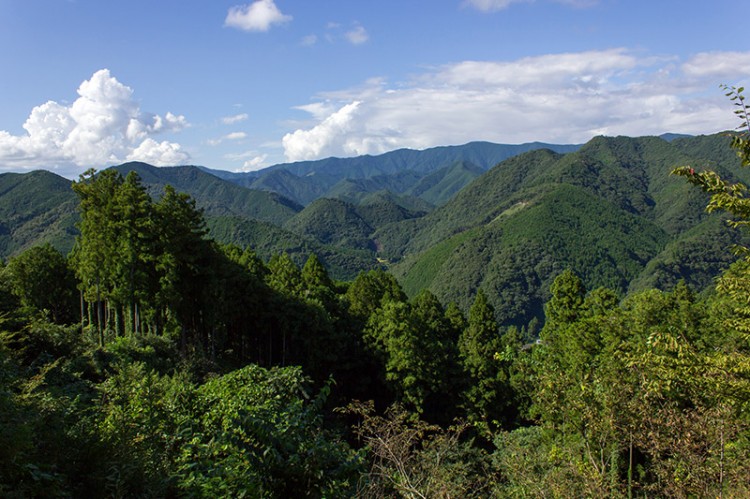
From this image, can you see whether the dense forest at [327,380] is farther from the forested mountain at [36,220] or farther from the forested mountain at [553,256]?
the forested mountain at [36,220]

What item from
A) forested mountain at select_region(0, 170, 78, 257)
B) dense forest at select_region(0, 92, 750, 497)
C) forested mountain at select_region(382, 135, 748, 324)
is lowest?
forested mountain at select_region(382, 135, 748, 324)

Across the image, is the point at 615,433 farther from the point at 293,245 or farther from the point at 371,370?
the point at 293,245

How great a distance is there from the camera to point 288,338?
31.9 meters

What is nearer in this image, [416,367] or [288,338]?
[416,367]

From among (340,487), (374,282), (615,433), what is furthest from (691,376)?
(374,282)

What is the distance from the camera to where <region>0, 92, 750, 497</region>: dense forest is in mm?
6539

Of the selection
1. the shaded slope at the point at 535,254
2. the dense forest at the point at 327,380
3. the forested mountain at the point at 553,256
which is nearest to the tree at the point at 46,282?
the dense forest at the point at 327,380

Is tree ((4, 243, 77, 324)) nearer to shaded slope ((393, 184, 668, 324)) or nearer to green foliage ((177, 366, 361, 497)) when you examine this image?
green foliage ((177, 366, 361, 497))

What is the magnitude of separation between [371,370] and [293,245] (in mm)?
163575

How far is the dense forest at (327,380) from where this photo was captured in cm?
654

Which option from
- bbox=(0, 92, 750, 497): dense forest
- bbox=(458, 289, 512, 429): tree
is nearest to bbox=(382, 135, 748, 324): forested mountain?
bbox=(0, 92, 750, 497): dense forest

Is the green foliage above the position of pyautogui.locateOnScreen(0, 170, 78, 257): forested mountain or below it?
below

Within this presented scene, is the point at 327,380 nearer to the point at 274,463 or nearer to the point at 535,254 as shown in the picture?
the point at 274,463

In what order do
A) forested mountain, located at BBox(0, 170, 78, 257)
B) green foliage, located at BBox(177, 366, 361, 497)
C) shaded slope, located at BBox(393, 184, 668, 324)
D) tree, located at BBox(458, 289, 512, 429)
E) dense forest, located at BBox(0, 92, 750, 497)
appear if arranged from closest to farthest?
green foliage, located at BBox(177, 366, 361, 497), dense forest, located at BBox(0, 92, 750, 497), tree, located at BBox(458, 289, 512, 429), shaded slope, located at BBox(393, 184, 668, 324), forested mountain, located at BBox(0, 170, 78, 257)
